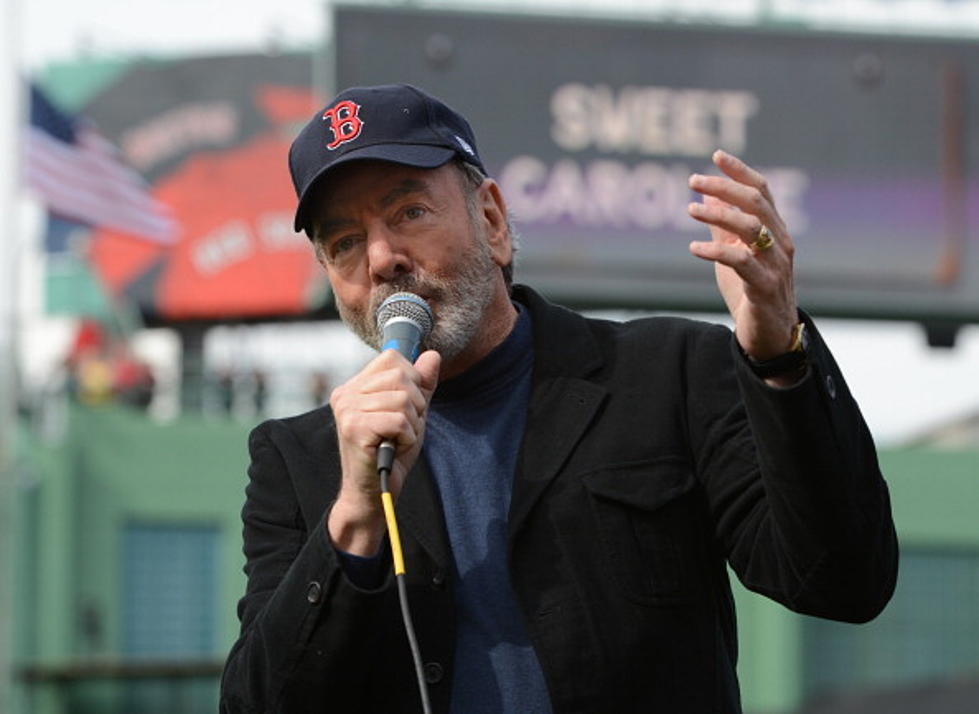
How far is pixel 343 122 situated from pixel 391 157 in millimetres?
111

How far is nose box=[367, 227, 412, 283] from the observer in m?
3.65

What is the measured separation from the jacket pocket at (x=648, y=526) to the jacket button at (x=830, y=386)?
33 centimetres

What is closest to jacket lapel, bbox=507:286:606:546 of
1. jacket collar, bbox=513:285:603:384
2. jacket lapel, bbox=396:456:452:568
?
jacket collar, bbox=513:285:603:384

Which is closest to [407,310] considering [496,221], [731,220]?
[496,221]

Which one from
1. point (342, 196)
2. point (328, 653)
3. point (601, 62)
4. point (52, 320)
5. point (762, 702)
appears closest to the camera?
point (328, 653)

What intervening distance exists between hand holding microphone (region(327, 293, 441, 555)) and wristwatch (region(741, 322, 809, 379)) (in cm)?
44

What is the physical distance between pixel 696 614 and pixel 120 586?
21.3m

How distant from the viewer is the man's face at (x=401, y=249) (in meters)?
3.68

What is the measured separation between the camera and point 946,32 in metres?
21.9

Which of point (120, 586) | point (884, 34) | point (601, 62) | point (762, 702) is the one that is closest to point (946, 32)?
point (884, 34)

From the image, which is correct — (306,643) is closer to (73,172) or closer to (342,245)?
(342,245)

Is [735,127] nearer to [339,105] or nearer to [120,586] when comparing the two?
[120,586]

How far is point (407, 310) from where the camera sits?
3584mm

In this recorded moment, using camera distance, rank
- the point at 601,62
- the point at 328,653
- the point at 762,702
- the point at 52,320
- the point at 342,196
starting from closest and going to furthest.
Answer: the point at 328,653
the point at 342,196
the point at 601,62
the point at 762,702
the point at 52,320
